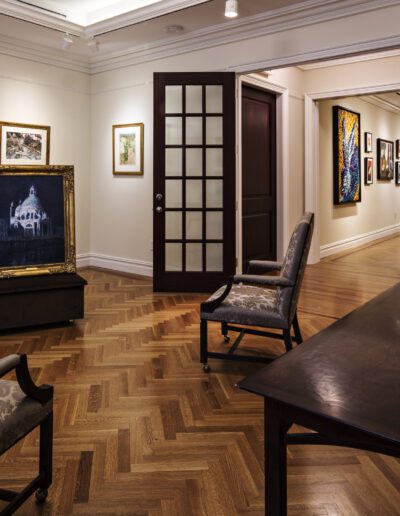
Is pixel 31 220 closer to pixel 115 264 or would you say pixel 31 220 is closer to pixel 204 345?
pixel 204 345

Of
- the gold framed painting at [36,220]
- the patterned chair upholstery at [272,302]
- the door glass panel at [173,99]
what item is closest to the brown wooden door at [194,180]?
the door glass panel at [173,99]

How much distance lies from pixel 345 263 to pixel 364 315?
6.36 meters

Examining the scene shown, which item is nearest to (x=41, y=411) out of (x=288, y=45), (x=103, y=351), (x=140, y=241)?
(x=103, y=351)

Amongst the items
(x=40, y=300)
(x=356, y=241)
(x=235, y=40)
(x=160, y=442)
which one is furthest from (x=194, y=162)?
(x=356, y=241)

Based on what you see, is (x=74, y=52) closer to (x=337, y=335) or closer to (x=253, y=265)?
(x=253, y=265)

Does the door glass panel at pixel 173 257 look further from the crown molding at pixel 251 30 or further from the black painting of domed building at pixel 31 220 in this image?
the crown molding at pixel 251 30

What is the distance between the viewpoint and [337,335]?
155 cm

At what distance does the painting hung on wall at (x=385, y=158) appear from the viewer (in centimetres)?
1088

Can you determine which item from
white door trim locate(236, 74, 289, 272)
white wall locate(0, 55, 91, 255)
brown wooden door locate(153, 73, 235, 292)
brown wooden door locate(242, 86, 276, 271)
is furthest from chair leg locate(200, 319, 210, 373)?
white wall locate(0, 55, 91, 255)

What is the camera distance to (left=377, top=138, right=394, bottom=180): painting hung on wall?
10883 mm

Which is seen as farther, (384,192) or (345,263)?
(384,192)

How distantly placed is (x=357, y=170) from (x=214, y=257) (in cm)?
494

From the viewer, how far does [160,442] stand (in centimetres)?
248

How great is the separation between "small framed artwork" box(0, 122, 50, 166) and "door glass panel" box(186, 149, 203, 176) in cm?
204
